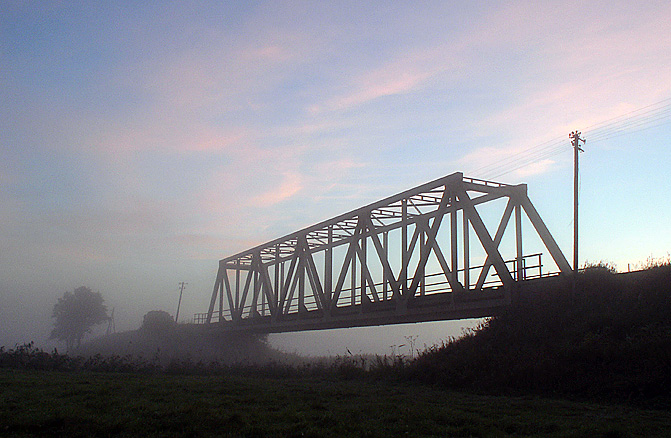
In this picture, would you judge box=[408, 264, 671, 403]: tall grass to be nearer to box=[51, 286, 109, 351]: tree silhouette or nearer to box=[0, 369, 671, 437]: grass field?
box=[0, 369, 671, 437]: grass field

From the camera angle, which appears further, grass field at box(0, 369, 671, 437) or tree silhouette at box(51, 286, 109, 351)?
tree silhouette at box(51, 286, 109, 351)

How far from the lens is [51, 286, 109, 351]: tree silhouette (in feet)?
348

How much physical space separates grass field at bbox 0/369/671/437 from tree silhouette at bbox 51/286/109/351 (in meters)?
95.3

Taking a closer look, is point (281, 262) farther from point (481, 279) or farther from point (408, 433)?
point (408, 433)

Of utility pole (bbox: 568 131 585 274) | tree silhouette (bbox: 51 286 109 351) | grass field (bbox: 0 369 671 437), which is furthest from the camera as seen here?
tree silhouette (bbox: 51 286 109 351)

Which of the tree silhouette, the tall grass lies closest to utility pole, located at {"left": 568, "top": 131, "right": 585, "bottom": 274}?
the tall grass

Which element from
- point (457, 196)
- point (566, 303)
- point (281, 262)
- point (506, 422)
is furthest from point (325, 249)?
point (506, 422)

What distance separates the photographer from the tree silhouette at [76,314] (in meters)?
106

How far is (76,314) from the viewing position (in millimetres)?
106375

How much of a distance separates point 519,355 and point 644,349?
176 inches

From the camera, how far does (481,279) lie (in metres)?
29.9

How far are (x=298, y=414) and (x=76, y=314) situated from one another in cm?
10378

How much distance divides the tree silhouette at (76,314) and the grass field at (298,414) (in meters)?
95.3

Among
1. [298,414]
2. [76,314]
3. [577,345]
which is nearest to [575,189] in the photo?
[577,345]
